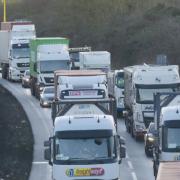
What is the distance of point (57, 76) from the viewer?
37375 mm

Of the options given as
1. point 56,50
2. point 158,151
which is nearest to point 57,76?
point 158,151

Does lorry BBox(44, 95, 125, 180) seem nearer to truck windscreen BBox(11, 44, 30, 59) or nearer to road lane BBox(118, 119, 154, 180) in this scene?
road lane BBox(118, 119, 154, 180)

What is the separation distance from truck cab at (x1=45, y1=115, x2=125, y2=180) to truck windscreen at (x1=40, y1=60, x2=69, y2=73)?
3023 centimetres

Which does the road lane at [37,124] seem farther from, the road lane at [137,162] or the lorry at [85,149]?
the lorry at [85,149]

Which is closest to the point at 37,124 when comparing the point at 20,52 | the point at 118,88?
the point at 118,88

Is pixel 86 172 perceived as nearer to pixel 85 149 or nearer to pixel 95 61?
pixel 85 149

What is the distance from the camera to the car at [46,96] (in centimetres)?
5151

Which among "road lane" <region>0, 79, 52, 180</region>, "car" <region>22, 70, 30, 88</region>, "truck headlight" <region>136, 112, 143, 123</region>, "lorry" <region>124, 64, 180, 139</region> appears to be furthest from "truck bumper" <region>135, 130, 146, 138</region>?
"car" <region>22, 70, 30, 88</region>

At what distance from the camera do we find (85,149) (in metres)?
24.0

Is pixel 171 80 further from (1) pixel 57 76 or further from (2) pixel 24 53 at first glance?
(2) pixel 24 53

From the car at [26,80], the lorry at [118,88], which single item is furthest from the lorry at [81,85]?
the car at [26,80]

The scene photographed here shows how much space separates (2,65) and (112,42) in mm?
12310

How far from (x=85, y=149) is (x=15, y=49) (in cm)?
4612

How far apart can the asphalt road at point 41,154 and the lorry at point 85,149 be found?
4.76 metres
